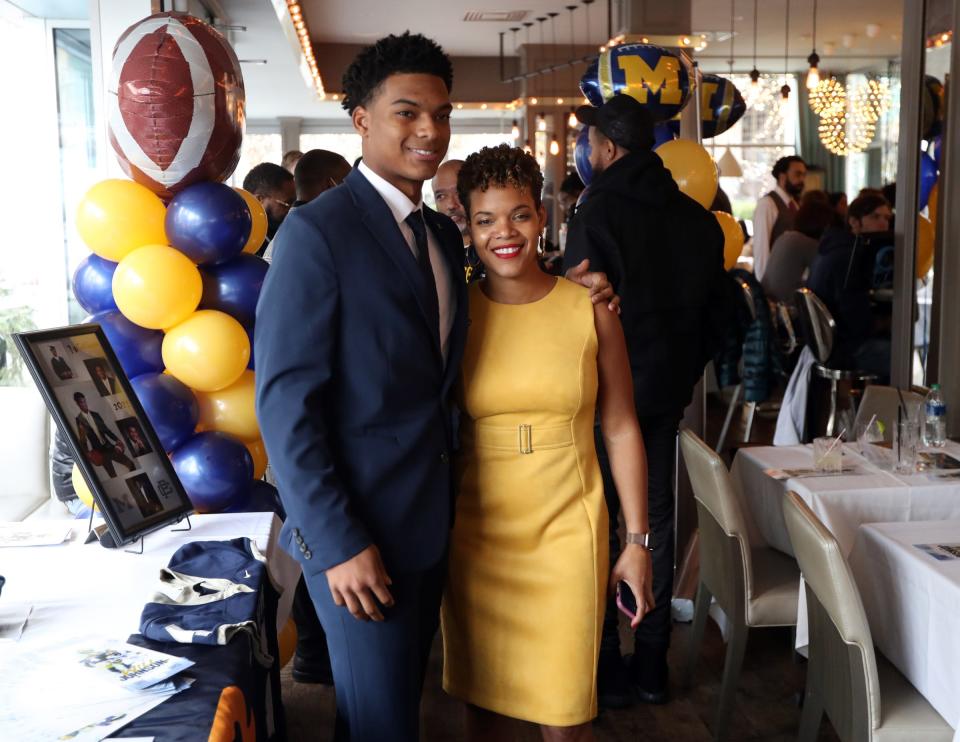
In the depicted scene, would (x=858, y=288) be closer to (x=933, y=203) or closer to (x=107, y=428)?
(x=933, y=203)

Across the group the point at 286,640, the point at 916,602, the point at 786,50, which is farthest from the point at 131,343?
the point at 786,50

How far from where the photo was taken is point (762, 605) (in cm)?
292

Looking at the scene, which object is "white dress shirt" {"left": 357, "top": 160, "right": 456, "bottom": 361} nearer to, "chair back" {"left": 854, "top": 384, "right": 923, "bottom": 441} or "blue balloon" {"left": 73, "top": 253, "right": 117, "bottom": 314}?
"blue balloon" {"left": 73, "top": 253, "right": 117, "bottom": 314}

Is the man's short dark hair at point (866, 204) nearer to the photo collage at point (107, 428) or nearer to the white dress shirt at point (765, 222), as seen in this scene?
the white dress shirt at point (765, 222)

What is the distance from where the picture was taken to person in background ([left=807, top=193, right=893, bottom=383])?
5387 mm

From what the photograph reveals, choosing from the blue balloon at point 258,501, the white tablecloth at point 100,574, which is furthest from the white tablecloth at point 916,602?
the blue balloon at point 258,501

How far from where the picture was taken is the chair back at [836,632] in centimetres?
211

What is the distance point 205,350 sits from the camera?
2723 mm

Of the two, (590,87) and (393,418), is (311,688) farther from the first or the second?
(590,87)

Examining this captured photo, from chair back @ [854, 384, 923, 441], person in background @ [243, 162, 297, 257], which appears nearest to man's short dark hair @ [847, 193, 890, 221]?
chair back @ [854, 384, 923, 441]

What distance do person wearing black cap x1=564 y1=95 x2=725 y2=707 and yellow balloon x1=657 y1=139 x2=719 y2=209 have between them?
739 mm

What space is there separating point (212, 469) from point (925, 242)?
11.5ft

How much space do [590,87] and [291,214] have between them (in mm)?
3011

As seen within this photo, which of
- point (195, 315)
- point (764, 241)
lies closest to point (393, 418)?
point (195, 315)
